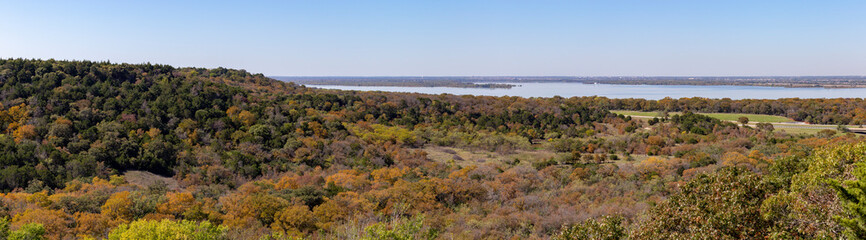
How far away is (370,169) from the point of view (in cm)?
3067

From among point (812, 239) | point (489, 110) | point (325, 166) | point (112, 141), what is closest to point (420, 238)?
point (812, 239)

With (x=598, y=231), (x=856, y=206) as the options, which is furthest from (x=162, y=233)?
(x=856, y=206)

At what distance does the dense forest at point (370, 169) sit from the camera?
10.0 metres

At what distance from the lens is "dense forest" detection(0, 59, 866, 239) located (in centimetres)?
1003

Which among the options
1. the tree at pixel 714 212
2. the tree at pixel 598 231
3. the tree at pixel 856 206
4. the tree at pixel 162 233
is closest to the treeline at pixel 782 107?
the tree at pixel 714 212

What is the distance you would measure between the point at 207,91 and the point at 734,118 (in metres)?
61.4

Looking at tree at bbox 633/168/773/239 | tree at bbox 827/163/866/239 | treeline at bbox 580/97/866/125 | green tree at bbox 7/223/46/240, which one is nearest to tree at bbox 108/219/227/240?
green tree at bbox 7/223/46/240

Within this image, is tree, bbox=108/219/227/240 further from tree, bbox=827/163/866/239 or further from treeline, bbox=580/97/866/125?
treeline, bbox=580/97/866/125

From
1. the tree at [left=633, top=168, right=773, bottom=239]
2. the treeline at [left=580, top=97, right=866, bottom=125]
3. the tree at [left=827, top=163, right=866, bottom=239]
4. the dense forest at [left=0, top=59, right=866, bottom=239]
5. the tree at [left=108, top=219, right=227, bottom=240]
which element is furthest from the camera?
the treeline at [left=580, top=97, right=866, bottom=125]

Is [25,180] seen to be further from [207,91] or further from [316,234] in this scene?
[207,91]

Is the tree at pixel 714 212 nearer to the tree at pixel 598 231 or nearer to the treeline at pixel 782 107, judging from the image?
the tree at pixel 598 231

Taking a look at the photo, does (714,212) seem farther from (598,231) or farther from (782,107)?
(782,107)

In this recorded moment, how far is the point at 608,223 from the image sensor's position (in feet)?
30.3

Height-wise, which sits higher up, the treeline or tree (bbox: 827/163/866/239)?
tree (bbox: 827/163/866/239)
